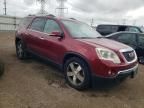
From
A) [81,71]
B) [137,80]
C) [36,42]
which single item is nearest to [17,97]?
[81,71]

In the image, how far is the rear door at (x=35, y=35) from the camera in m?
6.06

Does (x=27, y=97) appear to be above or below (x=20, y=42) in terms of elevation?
below

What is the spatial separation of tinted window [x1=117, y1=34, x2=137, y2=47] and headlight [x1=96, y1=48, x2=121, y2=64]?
4425 mm

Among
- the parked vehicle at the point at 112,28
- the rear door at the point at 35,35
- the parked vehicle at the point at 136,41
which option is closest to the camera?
the rear door at the point at 35,35

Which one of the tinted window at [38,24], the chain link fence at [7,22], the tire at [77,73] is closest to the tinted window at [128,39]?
the tinted window at [38,24]

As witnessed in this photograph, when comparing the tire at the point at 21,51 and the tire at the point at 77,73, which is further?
the tire at the point at 21,51

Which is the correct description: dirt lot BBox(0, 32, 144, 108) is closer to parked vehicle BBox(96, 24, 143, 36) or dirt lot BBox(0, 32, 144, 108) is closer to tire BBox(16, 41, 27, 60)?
tire BBox(16, 41, 27, 60)

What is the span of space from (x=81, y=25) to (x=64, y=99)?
2.62 meters

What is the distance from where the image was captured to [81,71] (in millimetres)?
4770

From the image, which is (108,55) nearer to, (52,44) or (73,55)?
(73,55)

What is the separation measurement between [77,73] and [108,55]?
0.89m

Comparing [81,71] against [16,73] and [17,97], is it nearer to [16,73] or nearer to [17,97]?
[17,97]

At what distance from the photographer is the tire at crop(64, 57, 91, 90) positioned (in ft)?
15.1

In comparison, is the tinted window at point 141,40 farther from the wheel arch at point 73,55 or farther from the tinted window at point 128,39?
the wheel arch at point 73,55
